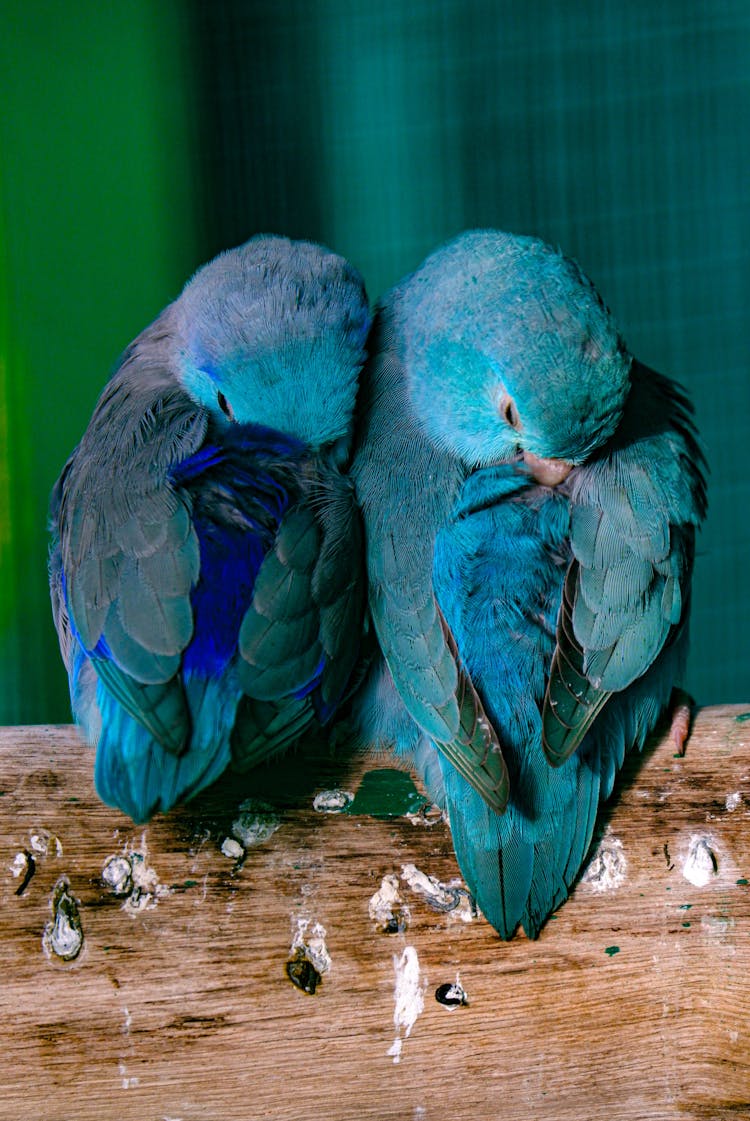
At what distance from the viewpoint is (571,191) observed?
2.26 metres

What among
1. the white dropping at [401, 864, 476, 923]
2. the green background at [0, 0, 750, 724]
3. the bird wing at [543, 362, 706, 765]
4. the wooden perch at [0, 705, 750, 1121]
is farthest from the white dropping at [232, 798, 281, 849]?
the green background at [0, 0, 750, 724]

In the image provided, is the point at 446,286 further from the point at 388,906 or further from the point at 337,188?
the point at 337,188

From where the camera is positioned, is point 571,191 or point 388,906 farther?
point 571,191

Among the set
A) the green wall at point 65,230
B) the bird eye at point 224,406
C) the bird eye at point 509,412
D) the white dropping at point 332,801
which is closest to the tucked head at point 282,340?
the bird eye at point 224,406

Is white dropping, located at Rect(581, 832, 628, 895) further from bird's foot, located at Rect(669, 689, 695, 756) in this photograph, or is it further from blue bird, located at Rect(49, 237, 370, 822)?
blue bird, located at Rect(49, 237, 370, 822)

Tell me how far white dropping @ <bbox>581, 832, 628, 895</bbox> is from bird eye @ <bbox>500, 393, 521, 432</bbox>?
35cm

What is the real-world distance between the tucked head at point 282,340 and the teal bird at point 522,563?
0.08 m

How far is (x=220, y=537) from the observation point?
0.92 metres

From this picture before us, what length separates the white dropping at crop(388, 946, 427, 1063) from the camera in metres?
0.90

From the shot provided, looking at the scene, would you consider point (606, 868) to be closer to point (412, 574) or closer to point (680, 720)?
point (680, 720)

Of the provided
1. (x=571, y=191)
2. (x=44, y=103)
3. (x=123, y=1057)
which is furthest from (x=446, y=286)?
(x=44, y=103)

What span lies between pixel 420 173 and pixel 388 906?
171 cm

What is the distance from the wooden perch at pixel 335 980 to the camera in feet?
2.91

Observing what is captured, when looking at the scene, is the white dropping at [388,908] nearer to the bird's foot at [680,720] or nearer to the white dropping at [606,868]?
the white dropping at [606,868]
